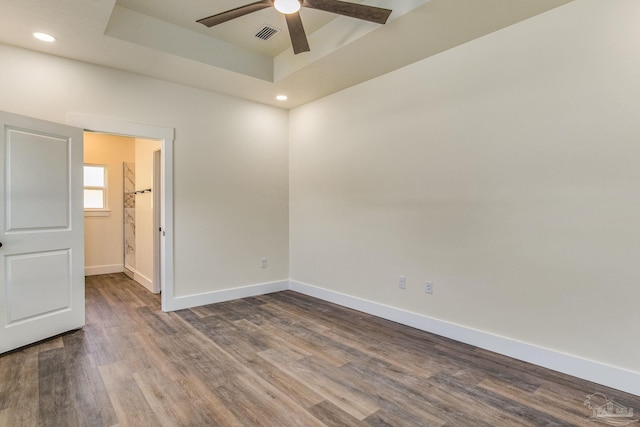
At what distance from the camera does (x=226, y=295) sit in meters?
4.36

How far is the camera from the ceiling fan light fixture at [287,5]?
2.21 m

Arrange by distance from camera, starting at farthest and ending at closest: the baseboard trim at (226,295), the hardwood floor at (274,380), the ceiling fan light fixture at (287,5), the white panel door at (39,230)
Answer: the baseboard trim at (226,295)
the white panel door at (39,230)
the ceiling fan light fixture at (287,5)
the hardwood floor at (274,380)

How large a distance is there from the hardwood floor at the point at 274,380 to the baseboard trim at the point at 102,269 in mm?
3007

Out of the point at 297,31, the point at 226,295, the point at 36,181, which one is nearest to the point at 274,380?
the point at 226,295

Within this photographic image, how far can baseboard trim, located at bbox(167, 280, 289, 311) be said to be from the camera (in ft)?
13.1

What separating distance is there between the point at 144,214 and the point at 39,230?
234cm

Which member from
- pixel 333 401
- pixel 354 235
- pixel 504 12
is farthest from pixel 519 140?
pixel 333 401

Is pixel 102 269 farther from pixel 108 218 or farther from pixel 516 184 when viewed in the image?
pixel 516 184

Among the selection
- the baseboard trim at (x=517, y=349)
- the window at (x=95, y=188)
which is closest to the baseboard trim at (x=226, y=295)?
the baseboard trim at (x=517, y=349)

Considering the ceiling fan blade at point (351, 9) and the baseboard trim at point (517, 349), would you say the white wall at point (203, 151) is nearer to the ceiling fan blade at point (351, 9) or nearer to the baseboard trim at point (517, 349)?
the baseboard trim at point (517, 349)

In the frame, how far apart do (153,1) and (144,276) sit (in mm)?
3841

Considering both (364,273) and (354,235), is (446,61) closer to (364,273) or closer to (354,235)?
(354,235)

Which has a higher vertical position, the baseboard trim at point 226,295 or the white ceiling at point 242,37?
the white ceiling at point 242,37

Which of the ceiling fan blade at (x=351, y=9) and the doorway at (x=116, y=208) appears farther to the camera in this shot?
the doorway at (x=116, y=208)
